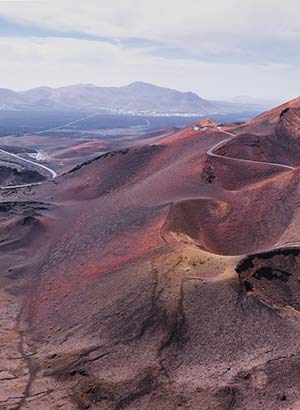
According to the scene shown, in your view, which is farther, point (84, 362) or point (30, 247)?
point (30, 247)

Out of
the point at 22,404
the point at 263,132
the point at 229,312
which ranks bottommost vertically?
the point at 22,404

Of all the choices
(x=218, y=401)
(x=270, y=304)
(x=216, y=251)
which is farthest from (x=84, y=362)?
(x=216, y=251)

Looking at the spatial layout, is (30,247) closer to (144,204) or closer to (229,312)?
(144,204)

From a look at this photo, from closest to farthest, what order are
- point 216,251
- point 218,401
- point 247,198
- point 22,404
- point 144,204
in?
point 218,401 → point 22,404 → point 216,251 → point 247,198 → point 144,204

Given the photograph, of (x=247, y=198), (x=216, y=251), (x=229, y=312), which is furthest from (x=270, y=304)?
(x=247, y=198)

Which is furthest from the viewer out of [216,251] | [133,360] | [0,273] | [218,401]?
[0,273]

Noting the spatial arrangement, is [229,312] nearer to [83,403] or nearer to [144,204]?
[83,403]

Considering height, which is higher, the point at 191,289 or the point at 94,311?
the point at 191,289
